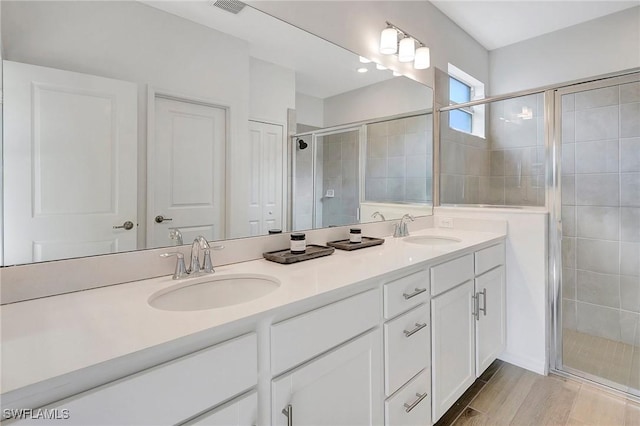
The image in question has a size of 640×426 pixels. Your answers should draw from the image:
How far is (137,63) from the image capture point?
1.10 meters

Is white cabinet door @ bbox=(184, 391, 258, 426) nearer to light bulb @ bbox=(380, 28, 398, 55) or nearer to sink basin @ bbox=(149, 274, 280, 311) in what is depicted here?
sink basin @ bbox=(149, 274, 280, 311)

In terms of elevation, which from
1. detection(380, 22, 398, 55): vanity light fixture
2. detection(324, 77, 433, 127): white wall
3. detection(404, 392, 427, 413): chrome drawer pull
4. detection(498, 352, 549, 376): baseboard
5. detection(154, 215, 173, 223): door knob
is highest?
detection(380, 22, 398, 55): vanity light fixture

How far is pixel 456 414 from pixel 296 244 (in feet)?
3.97

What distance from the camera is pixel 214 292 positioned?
1.13 m

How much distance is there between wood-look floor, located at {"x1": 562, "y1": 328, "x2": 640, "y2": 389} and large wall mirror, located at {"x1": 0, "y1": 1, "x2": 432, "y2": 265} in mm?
1739

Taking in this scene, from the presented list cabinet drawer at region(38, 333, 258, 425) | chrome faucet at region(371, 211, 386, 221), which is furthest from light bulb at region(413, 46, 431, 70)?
cabinet drawer at region(38, 333, 258, 425)

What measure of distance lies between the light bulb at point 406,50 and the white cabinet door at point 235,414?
7.09ft

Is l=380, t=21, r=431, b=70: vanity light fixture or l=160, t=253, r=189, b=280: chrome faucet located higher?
l=380, t=21, r=431, b=70: vanity light fixture

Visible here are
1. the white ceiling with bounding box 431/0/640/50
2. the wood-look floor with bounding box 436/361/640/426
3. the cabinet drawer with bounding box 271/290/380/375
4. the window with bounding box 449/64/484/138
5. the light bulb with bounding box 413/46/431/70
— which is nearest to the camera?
the cabinet drawer with bounding box 271/290/380/375

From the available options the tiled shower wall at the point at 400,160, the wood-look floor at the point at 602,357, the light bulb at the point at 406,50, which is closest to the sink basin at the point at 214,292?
the tiled shower wall at the point at 400,160

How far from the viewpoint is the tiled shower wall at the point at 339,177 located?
69.6 inches

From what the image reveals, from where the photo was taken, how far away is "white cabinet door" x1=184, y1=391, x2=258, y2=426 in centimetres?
70

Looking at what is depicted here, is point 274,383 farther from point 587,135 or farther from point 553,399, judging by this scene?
point 587,135

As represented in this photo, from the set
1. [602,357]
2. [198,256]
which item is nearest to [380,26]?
[198,256]
